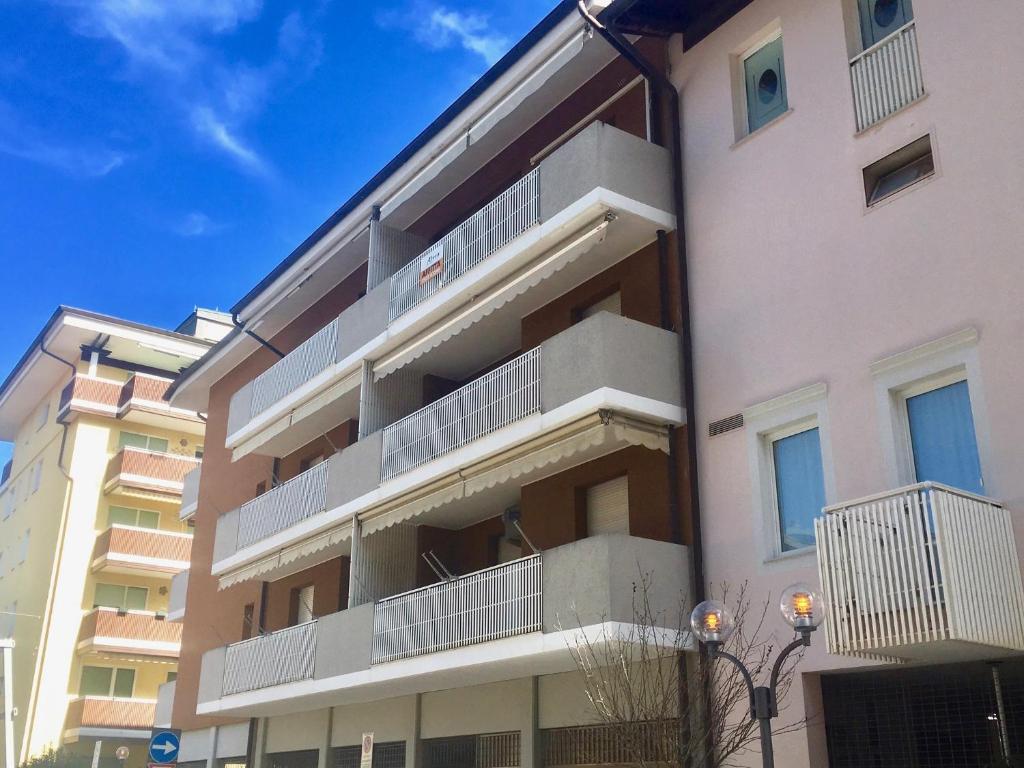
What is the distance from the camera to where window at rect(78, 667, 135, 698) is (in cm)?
3831

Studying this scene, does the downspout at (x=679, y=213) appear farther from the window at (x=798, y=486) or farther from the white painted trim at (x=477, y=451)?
the window at (x=798, y=486)

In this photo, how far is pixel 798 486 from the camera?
13477 millimetres

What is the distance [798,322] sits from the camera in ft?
44.9

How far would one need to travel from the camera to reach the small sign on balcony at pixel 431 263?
62.6 feet

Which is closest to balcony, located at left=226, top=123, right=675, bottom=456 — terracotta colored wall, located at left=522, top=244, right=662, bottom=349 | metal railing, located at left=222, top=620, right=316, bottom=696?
terracotta colored wall, located at left=522, top=244, right=662, bottom=349

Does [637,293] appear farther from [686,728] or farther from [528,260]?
[686,728]

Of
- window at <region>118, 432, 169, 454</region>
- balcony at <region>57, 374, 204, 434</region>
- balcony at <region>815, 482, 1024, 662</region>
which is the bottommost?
balcony at <region>815, 482, 1024, 662</region>

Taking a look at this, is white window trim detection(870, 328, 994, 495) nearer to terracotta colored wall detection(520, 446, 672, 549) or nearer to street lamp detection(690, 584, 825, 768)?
street lamp detection(690, 584, 825, 768)

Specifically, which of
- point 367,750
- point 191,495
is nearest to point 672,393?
point 367,750

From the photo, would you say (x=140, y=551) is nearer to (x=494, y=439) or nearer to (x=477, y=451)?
(x=477, y=451)

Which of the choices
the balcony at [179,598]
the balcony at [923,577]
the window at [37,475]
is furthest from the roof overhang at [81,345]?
the balcony at [923,577]

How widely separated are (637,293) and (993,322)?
18.6ft

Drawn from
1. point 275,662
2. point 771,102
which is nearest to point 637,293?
point 771,102

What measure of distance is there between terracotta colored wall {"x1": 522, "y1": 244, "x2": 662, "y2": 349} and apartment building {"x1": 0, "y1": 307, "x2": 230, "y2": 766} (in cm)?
2516
